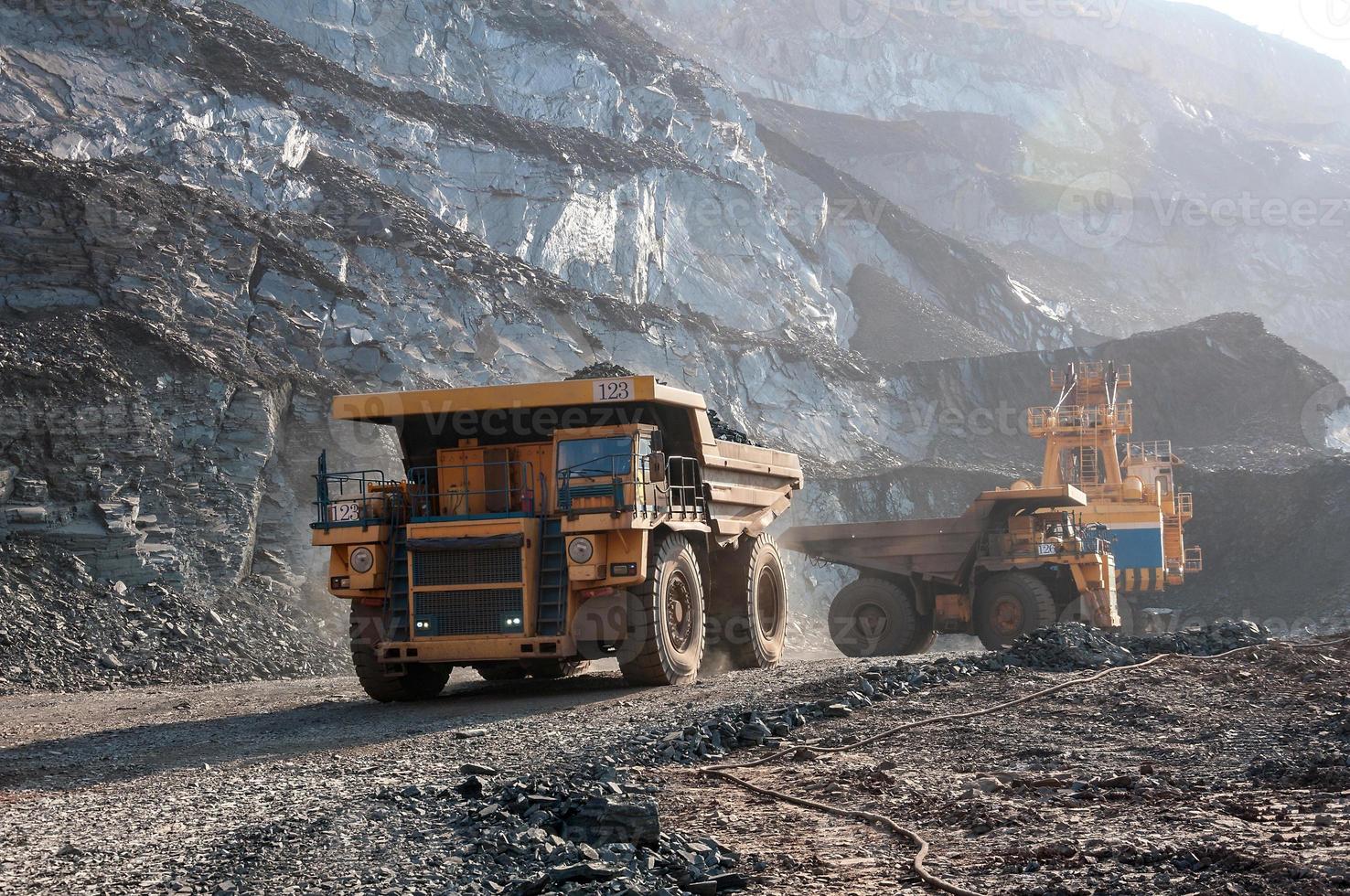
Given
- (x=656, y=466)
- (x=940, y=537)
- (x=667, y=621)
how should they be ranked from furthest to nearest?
(x=940, y=537)
(x=656, y=466)
(x=667, y=621)

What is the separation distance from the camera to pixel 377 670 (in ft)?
36.6

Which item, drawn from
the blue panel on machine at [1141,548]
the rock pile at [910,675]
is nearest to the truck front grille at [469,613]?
the rock pile at [910,675]

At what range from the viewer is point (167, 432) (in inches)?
826

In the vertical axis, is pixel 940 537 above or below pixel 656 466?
below

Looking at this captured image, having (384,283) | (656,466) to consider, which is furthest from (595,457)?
(384,283)

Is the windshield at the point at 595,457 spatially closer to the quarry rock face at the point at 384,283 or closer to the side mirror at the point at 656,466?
the side mirror at the point at 656,466

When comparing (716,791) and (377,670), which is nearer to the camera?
(716,791)

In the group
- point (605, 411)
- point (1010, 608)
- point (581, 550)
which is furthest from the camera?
point (1010, 608)

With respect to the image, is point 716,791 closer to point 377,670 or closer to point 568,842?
point 568,842

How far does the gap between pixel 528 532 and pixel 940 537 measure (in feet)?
29.1

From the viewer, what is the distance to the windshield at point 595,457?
10969mm

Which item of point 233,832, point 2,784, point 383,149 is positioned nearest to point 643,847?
point 233,832

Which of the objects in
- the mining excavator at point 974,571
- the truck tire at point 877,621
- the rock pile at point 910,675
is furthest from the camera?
the truck tire at point 877,621

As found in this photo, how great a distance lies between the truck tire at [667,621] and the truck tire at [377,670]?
1.93 meters
